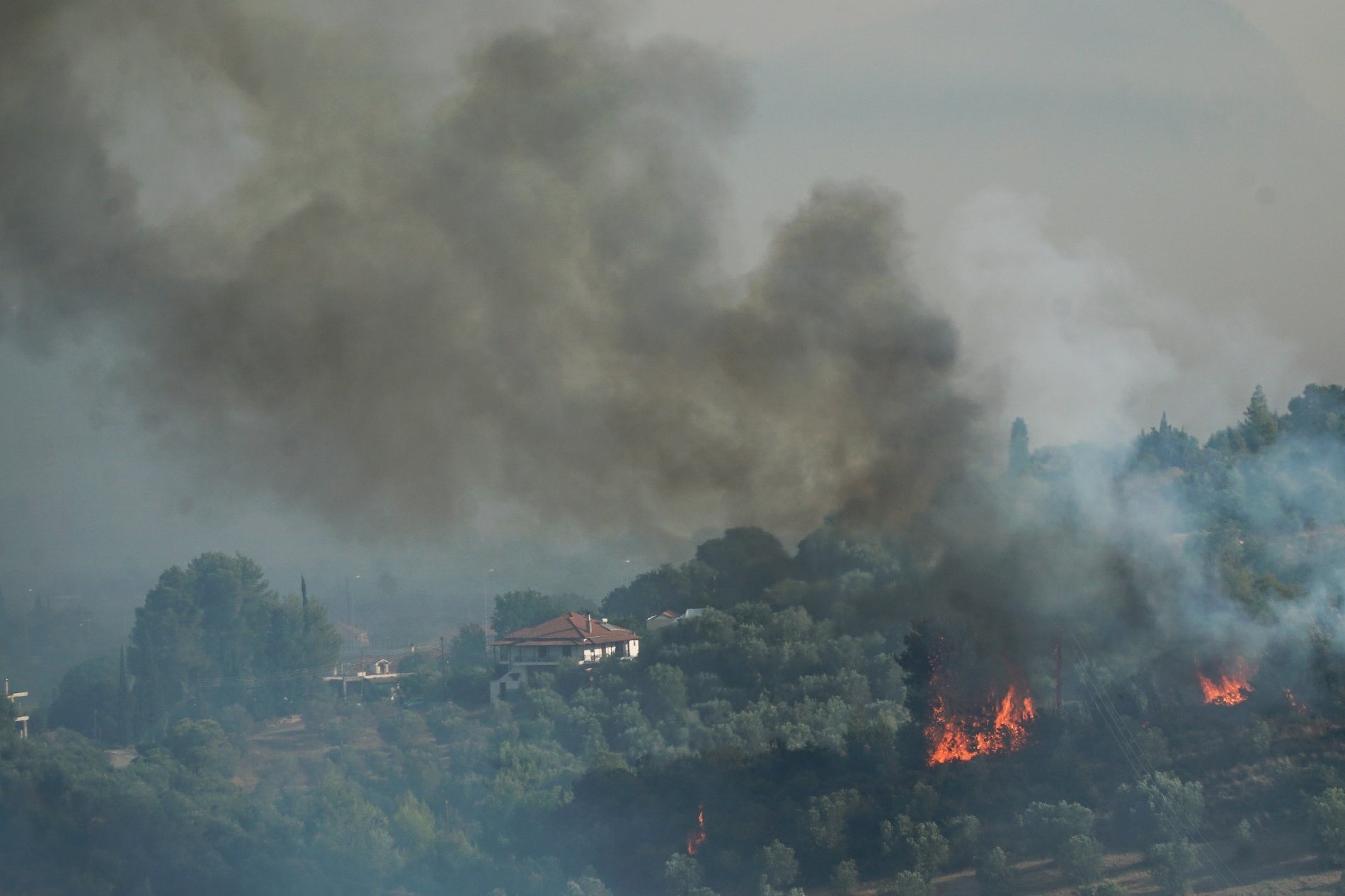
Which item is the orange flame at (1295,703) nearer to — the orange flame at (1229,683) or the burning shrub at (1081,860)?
the orange flame at (1229,683)

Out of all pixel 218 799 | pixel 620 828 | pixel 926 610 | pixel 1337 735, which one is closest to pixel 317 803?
pixel 218 799

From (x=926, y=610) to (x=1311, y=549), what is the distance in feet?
48.0

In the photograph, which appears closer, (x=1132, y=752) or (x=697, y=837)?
(x=1132, y=752)

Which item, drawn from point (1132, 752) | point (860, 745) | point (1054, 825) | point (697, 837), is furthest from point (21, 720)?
point (1132, 752)

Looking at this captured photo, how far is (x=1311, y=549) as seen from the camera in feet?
163

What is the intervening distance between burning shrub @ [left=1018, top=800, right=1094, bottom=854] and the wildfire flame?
4.84 metres

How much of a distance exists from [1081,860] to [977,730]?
318 inches

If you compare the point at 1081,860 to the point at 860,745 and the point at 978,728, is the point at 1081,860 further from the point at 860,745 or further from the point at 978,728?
the point at 860,745

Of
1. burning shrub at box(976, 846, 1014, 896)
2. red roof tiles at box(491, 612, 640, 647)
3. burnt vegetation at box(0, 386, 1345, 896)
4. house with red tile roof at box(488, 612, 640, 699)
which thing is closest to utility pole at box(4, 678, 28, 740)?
burnt vegetation at box(0, 386, 1345, 896)

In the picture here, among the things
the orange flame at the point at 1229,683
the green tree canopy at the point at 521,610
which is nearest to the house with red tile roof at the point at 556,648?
the green tree canopy at the point at 521,610

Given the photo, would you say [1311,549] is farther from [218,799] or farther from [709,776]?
[218,799]

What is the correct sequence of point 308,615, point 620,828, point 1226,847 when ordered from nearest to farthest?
1. point 1226,847
2. point 620,828
3. point 308,615

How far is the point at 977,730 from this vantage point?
46.1 meters

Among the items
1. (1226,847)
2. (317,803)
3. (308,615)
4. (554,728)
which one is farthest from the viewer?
(308,615)
